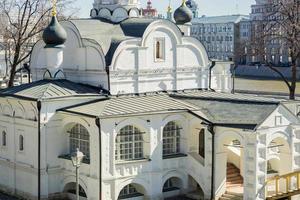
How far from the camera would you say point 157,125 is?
67.9 feet

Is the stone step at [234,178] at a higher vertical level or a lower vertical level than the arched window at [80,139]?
lower

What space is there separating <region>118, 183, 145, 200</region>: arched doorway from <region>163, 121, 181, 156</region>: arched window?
153cm

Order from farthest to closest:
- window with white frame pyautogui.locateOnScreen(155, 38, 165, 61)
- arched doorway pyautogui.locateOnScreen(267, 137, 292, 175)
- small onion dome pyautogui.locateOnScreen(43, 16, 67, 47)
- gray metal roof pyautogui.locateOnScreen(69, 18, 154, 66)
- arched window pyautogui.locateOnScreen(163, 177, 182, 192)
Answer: window with white frame pyautogui.locateOnScreen(155, 38, 165, 61)
gray metal roof pyautogui.locateOnScreen(69, 18, 154, 66)
small onion dome pyautogui.locateOnScreen(43, 16, 67, 47)
arched window pyautogui.locateOnScreen(163, 177, 182, 192)
arched doorway pyautogui.locateOnScreen(267, 137, 292, 175)

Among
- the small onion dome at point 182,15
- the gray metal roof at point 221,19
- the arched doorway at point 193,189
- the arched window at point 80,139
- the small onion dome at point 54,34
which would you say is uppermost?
the gray metal roof at point 221,19

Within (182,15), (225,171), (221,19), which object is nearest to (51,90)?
(225,171)

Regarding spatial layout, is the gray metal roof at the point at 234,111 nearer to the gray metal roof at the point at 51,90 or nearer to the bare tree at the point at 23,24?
the gray metal roof at the point at 51,90

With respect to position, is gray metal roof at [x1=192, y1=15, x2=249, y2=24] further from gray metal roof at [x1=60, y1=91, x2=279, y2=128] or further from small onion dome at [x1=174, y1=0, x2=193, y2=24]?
gray metal roof at [x1=60, y1=91, x2=279, y2=128]

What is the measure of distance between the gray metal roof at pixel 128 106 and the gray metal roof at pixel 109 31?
1.68m

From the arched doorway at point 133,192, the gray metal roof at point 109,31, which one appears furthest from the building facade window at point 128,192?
the gray metal roof at point 109,31

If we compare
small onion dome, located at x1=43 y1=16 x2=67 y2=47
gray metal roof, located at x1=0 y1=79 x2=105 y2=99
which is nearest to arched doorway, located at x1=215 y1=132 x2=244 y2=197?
gray metal roof, located at x1=0 y1=79 x2=105 y2=99

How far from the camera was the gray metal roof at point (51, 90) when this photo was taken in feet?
68.4

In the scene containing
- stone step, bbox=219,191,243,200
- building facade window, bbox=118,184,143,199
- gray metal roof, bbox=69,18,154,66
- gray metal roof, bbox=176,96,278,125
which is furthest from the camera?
gray metal roof, bbox=69,18,154,66

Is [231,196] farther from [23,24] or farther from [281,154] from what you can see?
[23,24]

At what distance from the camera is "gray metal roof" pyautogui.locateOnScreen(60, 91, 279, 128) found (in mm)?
19844
